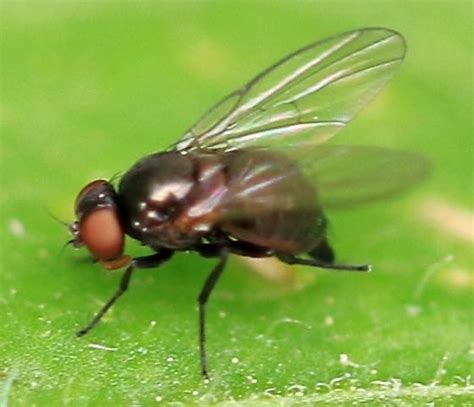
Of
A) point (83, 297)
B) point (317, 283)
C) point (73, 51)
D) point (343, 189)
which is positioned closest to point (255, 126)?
point (343, 189)

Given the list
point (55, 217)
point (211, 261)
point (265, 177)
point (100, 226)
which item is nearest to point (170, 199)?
point (100, 226)

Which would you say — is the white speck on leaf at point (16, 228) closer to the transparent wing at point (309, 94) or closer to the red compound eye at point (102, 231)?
the red compound eye at point (102, 231)

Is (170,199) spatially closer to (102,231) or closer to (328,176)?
(102,231)

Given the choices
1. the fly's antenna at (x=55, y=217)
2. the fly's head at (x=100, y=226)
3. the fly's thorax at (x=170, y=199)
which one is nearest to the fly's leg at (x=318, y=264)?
the fly's thorax at (x=170, y=199)

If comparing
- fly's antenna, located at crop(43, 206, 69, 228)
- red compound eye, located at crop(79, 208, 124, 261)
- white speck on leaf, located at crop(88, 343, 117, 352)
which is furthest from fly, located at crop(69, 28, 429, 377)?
fly's antenna, located at crop(43, 206, 69, 228)

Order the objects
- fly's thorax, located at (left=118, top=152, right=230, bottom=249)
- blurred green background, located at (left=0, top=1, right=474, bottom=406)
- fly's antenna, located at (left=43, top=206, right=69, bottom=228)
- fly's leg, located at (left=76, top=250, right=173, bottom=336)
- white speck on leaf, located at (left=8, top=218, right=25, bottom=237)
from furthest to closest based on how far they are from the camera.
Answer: fly's antenna, located at (left=43, top=206, right=69, bottom=228)
white speck on leaf, located at (left=8, top=218, right=25, bottom=237)
fly's leg, located at (left=76, top=250, right=173, bottom=336)
fly's thorax, located at (left=118, top=152, right=230, bottom=249)
blurred green background, located at (left=0, top=1, right=474, bottom=406)

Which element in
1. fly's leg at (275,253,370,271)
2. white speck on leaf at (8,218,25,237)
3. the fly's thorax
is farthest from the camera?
white speck on leaf at (8,218,25,237)

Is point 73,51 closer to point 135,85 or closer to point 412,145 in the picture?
point 135,85

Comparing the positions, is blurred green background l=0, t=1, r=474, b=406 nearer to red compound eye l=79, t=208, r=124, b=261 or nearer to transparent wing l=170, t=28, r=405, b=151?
red compound eye l=79, t=208, r=124, b=261
